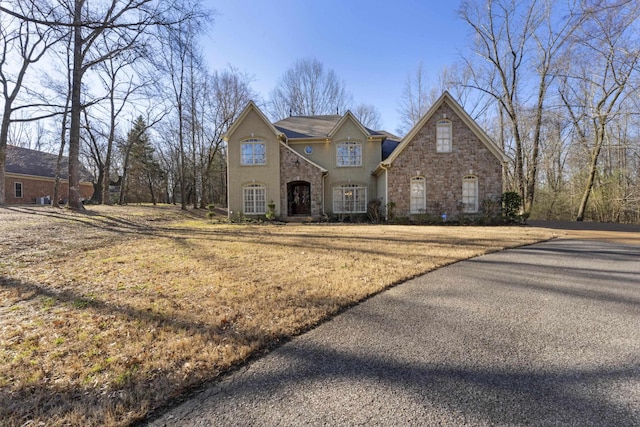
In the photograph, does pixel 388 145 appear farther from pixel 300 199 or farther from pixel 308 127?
pixel 300 199

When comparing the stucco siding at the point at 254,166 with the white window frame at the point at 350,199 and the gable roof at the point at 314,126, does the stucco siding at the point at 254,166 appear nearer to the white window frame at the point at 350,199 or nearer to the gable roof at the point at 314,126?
the gable roof at the point at 314,126

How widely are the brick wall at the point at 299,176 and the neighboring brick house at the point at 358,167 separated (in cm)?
6

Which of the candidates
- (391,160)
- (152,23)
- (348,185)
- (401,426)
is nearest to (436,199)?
(391,160)

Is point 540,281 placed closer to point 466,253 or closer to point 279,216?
point 466,253

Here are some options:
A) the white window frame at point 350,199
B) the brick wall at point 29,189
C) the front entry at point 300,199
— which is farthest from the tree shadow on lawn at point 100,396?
the brick wall at point 29,189

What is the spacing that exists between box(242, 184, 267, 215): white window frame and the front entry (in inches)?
77.5

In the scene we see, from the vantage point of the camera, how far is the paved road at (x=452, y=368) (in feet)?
6.13

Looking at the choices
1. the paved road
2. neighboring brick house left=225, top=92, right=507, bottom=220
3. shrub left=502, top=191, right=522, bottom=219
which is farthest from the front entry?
the paved road

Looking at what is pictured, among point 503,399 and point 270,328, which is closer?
point 503,399

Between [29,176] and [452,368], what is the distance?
133ft

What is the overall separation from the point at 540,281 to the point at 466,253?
218 centimetres

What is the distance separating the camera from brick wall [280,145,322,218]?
55.0 ft

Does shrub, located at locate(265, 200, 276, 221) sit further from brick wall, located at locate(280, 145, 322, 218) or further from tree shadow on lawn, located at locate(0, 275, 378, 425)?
tree shadow on lawn, located at locate(0, 275, 378, 425)

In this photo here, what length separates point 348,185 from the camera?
59.9ft
